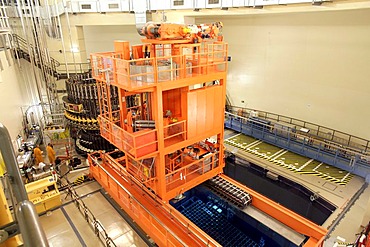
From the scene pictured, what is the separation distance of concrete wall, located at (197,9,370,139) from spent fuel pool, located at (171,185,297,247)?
7539mm

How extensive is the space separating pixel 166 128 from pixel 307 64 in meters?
9.84

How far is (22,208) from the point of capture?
1.20m

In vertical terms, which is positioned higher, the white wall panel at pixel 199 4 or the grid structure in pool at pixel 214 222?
the white wall panel at pixel 199 4

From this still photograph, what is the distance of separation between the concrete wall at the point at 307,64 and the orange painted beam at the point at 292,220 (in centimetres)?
746

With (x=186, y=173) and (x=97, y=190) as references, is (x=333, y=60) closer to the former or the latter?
(x=186, y=173)

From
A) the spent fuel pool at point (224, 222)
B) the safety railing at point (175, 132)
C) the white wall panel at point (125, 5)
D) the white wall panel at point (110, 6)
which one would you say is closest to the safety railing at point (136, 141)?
the safety railing at point (175, 132)

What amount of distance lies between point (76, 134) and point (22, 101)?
3902 mm

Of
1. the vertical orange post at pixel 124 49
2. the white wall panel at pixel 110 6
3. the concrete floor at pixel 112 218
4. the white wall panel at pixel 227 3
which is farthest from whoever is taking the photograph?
the white wall panel at pixel 110 6

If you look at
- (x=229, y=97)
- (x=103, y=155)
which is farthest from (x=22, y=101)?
(x=229, y=97)

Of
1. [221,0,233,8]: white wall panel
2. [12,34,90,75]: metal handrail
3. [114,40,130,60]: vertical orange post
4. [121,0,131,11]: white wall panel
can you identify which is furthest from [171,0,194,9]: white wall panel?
[114,40,130,60]: vertical orange post

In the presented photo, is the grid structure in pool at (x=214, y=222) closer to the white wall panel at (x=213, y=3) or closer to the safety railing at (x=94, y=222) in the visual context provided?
the safety railing at (x=94, y=222)

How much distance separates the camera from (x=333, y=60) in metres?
13.0

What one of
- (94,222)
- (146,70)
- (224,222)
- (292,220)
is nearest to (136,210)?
(94,222)

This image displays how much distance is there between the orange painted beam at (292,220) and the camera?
7518mm
